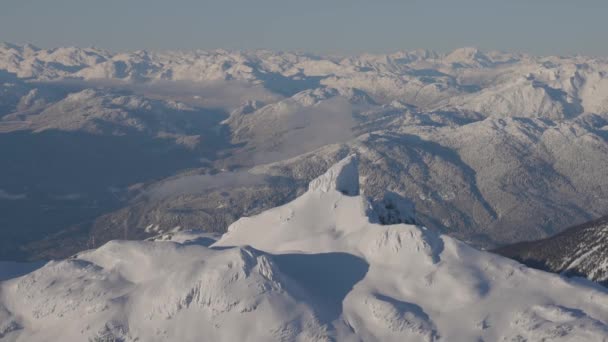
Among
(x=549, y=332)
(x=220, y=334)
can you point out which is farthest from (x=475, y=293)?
(x=220, y=334)

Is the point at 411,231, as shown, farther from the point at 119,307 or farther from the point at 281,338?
the point at 119,307

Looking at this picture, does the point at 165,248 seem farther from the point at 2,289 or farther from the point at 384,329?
the point at 384,329

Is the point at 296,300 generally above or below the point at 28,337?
above

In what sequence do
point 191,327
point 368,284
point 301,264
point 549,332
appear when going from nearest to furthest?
point 549,332, point 191,327, point 368,284, point 301,264

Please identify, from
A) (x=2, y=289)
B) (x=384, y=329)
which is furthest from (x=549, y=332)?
(x=2, y=289)

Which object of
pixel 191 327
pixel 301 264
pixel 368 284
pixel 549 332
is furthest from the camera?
pixel 301 264

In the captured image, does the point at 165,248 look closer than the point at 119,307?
No
